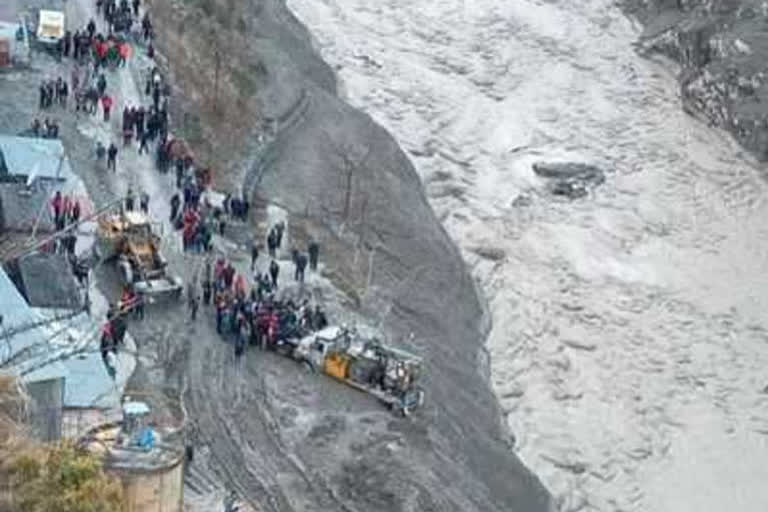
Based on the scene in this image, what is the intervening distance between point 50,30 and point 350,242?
1128 cm

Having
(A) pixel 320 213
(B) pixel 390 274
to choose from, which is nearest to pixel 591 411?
(B) pixel 390 274

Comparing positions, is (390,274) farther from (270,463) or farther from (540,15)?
(540,15)

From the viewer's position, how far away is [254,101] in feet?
189

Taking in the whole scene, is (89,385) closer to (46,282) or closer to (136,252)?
(46,282)

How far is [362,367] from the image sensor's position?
42750 millimetres

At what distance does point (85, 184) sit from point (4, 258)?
672cm

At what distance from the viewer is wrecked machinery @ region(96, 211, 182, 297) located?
140 ft

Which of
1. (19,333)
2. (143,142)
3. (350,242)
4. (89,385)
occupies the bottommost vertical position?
(350,242)

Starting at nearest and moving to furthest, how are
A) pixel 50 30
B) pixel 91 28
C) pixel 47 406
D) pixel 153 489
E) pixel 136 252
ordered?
pixel 153 489 → pixel 47 406 → pixel 136 252 → pixel 50 30 → pixel 91 28

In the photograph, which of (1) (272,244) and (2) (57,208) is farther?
(1) (272,244)

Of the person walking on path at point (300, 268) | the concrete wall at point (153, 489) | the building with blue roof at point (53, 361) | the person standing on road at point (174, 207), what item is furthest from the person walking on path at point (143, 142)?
the concrete wall at point (153, 489)

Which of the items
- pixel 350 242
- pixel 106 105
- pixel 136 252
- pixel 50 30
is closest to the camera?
pixel 136 252

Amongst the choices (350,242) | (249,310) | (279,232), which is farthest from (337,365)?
(350,242)

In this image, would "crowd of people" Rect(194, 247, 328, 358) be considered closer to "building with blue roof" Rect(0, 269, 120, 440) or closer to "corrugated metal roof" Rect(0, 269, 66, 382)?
"building with blue roof" Rect(0, 269, 120, 440)
